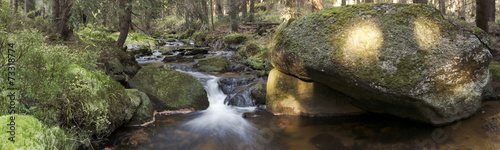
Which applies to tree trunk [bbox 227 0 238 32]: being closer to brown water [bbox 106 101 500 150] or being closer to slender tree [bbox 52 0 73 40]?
slender tree [bbox 52 0 73 40]

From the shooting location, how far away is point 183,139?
517cm

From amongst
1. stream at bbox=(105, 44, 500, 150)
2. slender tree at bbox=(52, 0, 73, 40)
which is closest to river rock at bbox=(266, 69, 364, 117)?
stream at bbox=(105, 44, 500, 150)

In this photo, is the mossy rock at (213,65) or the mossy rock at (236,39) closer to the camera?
the mossy rock at (213,65)

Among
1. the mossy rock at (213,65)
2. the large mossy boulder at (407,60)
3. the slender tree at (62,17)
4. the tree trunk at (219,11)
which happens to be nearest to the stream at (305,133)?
the large mossy boulder at (407,60)

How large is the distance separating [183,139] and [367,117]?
4.33 m

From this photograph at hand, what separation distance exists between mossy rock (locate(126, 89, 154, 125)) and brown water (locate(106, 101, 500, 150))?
24 centimetres

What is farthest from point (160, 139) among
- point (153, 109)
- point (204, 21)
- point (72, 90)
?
point (204, 21)

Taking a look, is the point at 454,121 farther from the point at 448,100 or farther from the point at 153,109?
the point at 153,109

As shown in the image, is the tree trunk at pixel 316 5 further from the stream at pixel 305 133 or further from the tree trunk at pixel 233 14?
the stream at pixel 305 133

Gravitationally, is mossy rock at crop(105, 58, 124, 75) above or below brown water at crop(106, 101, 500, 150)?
above

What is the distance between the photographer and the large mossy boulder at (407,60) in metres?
4.26

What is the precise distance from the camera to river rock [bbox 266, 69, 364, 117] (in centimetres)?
618

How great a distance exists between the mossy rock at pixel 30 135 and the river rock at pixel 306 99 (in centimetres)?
465

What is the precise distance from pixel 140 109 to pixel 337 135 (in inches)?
173
